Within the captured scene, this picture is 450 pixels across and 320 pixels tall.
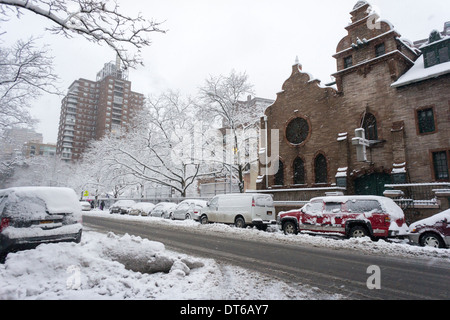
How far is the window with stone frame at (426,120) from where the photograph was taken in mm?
16688

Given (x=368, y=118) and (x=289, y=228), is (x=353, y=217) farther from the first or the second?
(x=368, y=118)

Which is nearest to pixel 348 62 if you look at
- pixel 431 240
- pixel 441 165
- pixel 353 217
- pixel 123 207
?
pixel 441 165

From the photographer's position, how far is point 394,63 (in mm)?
18406

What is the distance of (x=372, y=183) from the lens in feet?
61.6

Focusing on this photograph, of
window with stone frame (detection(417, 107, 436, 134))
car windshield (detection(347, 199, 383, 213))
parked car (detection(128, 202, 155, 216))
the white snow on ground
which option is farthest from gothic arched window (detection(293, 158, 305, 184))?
the white snow on ground

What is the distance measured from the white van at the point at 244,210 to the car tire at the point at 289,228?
174cm

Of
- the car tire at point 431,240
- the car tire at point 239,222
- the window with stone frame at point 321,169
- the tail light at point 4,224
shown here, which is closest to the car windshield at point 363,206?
the car tire at point 431,240

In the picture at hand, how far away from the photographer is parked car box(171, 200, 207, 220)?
20391 mm

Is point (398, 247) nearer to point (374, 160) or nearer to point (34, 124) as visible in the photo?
point (374, 160)

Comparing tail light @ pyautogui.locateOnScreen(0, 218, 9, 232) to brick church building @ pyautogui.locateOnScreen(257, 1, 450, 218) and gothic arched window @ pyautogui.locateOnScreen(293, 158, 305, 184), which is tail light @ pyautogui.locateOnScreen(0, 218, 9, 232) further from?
gothic arched window @ pyautogui.locateOnScreen(293, 158, 305, 184)

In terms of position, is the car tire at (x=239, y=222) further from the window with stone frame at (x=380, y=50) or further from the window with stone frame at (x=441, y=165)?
the window with stone frame at (x=380, y=50)

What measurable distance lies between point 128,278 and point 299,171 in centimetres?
1991

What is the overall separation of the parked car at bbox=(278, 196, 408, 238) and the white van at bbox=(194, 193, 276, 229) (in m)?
2.25
